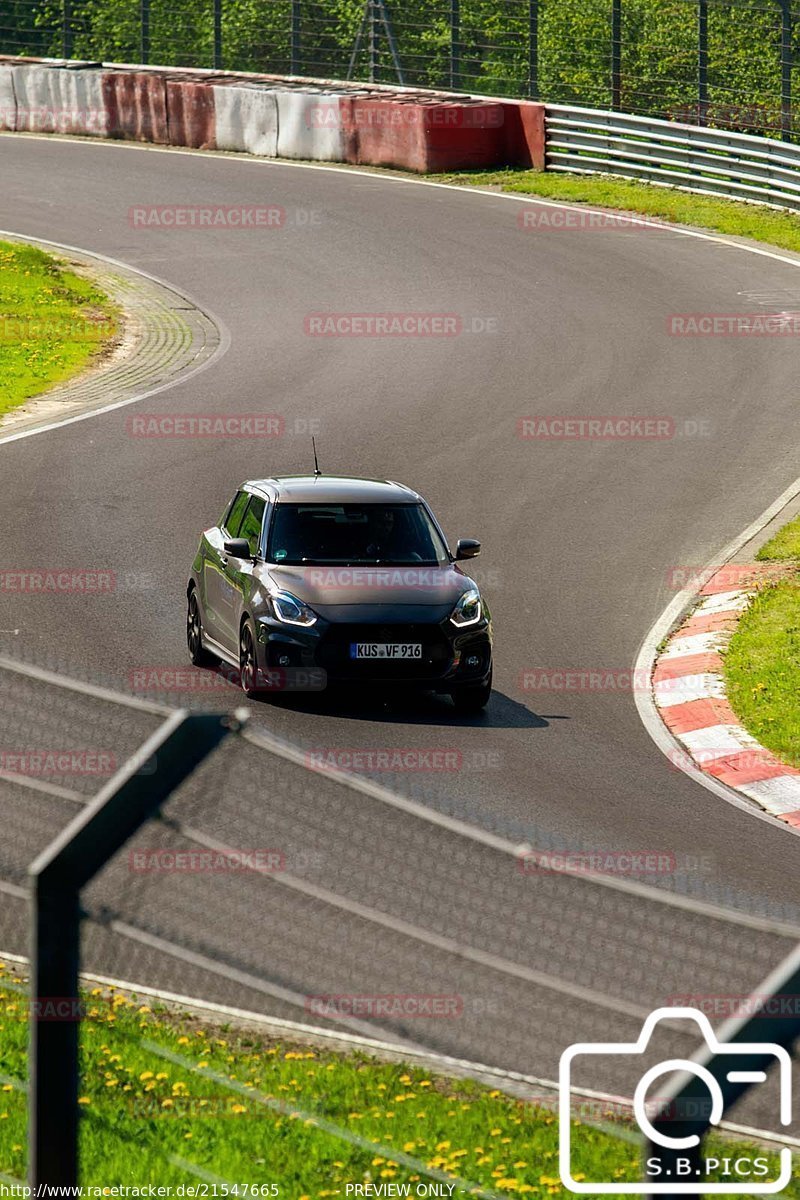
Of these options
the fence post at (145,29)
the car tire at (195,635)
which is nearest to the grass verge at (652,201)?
the fence post at (145,29)

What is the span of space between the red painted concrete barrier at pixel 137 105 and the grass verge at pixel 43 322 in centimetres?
1105

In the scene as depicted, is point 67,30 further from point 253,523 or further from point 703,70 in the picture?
point 253,523

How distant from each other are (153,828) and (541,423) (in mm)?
17293

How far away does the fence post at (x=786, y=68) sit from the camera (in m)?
32.5

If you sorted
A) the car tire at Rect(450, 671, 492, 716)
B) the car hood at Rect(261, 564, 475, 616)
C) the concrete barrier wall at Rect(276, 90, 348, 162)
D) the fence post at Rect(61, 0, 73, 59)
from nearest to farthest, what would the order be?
the car hood at Rect(261, 564, 475, 616) < the car tire at Rect(450, 671, 492, 716) < the concrete barrier wall at Rect(276, 90, 348, 162) < the fence post at Rect(61, 0, 73, 59)

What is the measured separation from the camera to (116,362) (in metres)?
26.5

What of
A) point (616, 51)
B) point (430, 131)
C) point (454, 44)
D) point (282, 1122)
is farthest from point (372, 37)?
point (282, 1122)

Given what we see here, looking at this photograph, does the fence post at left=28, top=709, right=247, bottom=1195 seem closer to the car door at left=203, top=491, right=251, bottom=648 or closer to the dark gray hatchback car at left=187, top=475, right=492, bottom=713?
the dark gray hatchback car at left=187, top=475, right=492, bottom=713

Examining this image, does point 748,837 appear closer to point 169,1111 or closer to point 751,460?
point 169,1111

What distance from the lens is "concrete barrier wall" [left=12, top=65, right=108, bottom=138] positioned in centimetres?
4319

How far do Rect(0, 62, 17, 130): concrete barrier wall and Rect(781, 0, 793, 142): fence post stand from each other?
20.3 meters

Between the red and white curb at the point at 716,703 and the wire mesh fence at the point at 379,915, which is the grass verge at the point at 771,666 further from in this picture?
the wire mesh fence at the point at 379,915

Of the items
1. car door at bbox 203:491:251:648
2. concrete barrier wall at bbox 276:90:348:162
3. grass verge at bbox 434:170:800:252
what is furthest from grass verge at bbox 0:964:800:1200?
concrete barrier wall at bbox 276:90:348:162

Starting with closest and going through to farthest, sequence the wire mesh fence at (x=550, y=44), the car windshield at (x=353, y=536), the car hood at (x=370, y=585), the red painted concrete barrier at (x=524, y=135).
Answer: the car hood at (x=370, y=585)
the car windshield at (x=353, y=536)
the wire mesh fence at (x=550, y=44)
the red painted concrete barrier at (x=524, y=135)
